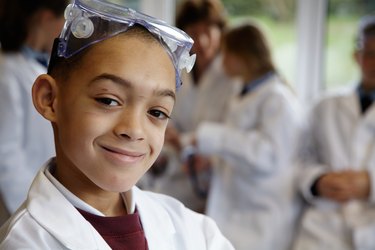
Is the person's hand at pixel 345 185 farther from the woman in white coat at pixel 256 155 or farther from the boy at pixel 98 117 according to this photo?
the boy at pixel 98 117

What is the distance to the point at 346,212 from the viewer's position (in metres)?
1.82

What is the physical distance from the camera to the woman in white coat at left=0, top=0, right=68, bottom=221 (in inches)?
66.3

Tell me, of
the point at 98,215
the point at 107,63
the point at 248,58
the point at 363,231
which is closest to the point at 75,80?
the point at 107,63

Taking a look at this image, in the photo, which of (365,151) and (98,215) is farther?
(365,151)

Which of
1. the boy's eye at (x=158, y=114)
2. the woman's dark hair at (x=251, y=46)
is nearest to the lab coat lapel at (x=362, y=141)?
the woman's dark hair at (x=251, y=46)

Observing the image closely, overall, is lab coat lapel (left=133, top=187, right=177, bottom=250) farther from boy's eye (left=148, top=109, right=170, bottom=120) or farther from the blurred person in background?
the blurred person in background

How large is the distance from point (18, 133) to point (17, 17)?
36 centimetres

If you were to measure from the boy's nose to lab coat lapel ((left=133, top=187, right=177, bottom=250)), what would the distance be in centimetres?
17

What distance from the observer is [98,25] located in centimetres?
76

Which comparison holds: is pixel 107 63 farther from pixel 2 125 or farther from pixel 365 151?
pixel 365 151

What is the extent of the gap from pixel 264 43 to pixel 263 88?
0.20m

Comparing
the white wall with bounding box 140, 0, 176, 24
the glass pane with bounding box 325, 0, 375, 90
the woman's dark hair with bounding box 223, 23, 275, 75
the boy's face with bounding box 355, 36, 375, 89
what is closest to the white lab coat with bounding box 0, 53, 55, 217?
the woman's dark hair with bounding box 223, 23, 275, 75

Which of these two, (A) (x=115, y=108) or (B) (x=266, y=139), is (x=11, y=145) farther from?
(A) (x=115, y=108)

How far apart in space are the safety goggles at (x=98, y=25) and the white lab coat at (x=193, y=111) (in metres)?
1.40
